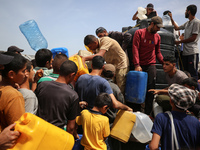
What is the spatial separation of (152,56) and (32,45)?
3303mm

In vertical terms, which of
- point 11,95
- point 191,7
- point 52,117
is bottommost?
point 52,117

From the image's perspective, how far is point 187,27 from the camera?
4496 mm

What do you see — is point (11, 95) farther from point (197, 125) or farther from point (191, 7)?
point (191, 7)

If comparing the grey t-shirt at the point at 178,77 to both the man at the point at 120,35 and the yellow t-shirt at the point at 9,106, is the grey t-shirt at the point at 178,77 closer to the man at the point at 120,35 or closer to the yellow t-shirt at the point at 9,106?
the man at the point at 120,35

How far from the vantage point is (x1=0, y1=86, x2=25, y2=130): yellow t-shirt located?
1260 millimetres

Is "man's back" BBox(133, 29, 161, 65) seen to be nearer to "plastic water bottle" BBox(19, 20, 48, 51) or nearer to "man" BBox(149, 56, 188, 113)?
"man" BBox(149, 56, 188, 113)

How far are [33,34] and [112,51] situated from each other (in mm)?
2411

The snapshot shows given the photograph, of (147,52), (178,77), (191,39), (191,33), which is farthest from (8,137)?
(191,33)

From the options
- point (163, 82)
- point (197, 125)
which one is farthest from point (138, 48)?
point (197, 125)

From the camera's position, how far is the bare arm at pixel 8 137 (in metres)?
1.15

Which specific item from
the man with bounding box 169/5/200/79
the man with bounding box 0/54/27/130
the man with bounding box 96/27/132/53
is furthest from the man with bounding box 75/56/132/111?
the man with bounding box 169/5/200/79

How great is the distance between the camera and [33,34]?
4.58m

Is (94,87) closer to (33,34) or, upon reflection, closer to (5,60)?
(5,60)

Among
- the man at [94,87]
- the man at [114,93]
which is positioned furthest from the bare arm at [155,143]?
the man at [114,93]
